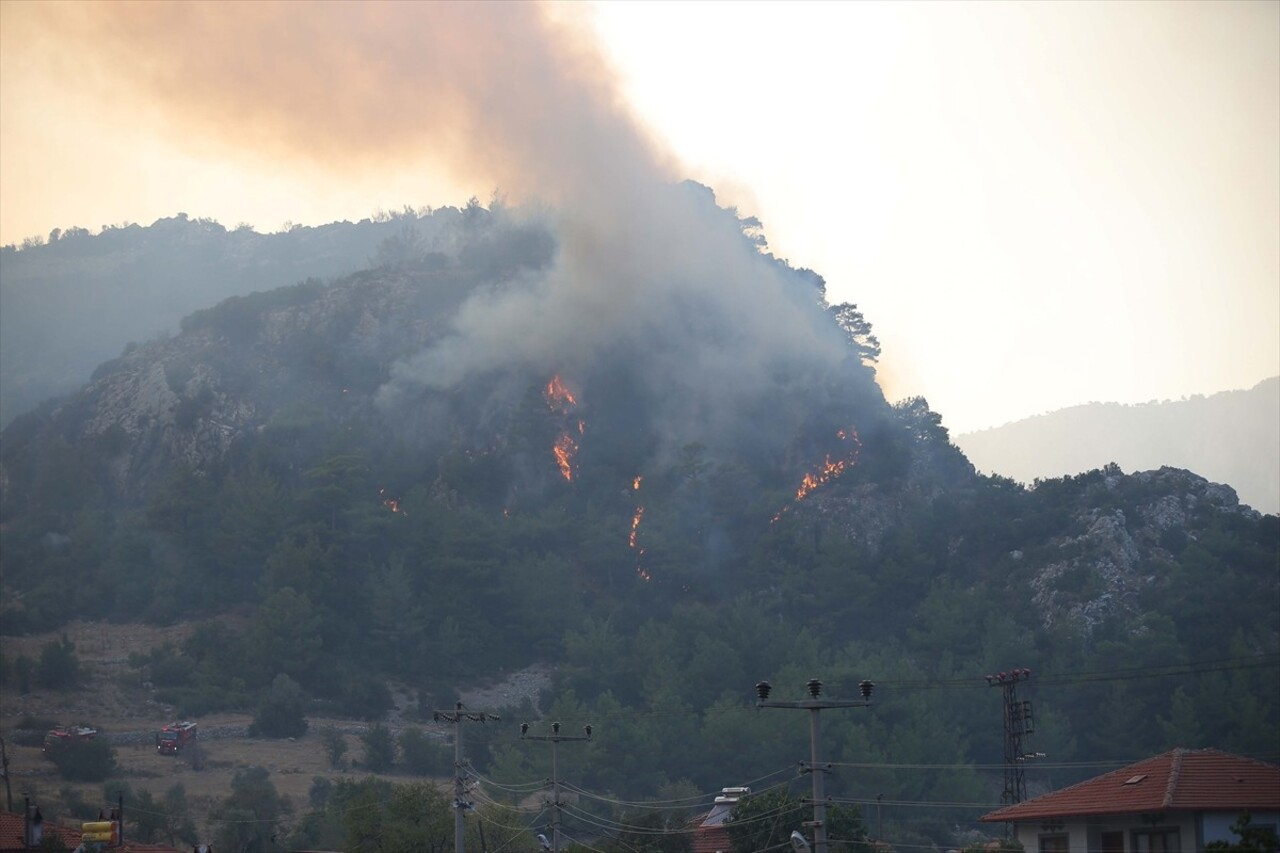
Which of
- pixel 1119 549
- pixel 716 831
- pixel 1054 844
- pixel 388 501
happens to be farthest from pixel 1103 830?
pixel 388 501

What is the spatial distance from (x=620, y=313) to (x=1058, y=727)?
77.7 metres

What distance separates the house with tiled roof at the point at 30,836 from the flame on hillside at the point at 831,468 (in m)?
93.1

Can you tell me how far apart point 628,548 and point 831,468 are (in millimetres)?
22314

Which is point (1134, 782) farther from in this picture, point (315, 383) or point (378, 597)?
point (315, 383)

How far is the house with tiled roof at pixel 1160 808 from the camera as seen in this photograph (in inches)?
2016

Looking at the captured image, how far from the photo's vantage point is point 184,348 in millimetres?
170625

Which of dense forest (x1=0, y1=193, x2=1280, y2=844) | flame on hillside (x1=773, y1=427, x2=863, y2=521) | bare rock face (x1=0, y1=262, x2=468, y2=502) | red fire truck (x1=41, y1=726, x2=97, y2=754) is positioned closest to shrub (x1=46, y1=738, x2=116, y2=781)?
red fire truck (x1=41, y1=726, x2=97, y2=754)

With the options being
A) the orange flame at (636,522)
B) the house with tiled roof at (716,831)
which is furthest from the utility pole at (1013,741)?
the orange flame at (636,522)

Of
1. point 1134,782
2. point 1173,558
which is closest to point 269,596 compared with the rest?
point 1173,558

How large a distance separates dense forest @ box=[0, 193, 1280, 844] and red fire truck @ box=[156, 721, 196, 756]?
6553 mm

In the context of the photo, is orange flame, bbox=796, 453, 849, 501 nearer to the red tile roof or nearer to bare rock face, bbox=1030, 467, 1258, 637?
bare rock face, bbox=1030, 467, 1258, 637

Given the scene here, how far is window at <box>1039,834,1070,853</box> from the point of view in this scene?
55.4m

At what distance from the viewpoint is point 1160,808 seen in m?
51.0

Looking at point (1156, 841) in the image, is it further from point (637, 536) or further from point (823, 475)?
point (823, 475)
